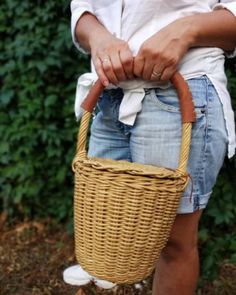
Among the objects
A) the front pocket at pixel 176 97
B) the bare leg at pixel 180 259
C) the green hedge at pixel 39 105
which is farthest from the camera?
the green hedge at pixel 39 105

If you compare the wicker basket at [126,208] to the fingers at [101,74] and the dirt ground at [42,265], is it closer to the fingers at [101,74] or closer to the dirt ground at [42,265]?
the fingers at [101,74]

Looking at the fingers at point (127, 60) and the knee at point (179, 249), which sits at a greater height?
the fingers at point (127, 60)

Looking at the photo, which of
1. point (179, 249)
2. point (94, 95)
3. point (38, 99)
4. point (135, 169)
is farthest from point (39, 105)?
point (135, 169)

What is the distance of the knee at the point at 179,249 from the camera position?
1688 millimetres

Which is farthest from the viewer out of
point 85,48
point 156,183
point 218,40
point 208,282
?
point 208,282

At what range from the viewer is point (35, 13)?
315cm

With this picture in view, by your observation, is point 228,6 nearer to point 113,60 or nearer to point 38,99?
point 113,60

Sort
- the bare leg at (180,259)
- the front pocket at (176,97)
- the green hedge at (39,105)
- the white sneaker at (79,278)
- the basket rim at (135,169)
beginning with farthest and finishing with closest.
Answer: the green hedge at (39,105), the white sneaker at (79,278), the bare leg at (180,259), the front pocket at (176,97), the basket rim at (135,169)

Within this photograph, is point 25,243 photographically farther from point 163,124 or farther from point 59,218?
point 163,124

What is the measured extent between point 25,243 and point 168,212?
199cm

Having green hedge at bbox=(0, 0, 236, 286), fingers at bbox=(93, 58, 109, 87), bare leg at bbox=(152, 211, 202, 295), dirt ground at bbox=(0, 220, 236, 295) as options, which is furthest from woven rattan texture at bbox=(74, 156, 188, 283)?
green hedge at bbox=(0, 0, 236, 286)

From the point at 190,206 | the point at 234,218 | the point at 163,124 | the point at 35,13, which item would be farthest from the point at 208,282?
the point at 35,13

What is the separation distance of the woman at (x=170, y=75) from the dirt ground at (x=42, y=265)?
109 cm

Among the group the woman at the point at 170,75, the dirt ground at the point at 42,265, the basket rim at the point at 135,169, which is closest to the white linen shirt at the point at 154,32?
the woman at the point at 170,75
